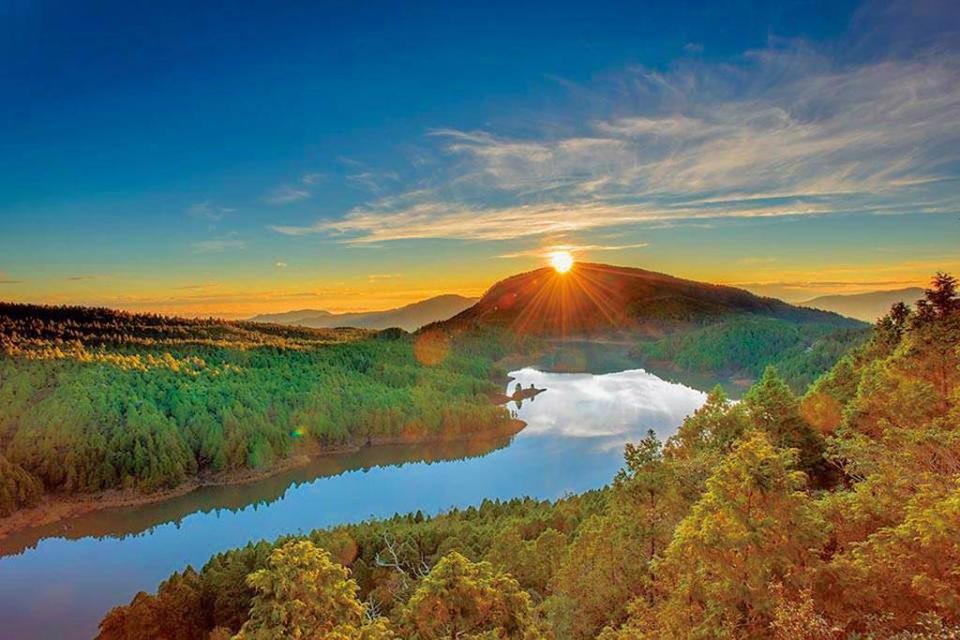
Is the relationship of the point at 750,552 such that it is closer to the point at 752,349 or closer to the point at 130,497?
the point at 130,497

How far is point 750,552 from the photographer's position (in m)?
8.45

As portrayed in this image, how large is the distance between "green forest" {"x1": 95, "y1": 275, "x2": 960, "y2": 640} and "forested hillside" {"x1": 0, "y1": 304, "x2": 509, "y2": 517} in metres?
40.7

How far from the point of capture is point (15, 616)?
34344 mm

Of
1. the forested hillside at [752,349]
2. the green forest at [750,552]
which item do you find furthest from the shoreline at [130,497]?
the forested hillside at [752,349]

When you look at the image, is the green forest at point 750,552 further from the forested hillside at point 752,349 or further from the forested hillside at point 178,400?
the forested hillside at point 752,349

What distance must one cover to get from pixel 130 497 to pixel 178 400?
1719cm

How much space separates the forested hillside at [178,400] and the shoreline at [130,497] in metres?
0.62

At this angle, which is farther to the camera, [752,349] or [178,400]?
[752,349]

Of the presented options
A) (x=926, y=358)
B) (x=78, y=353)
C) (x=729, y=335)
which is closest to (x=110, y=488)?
(x=78, y=353)

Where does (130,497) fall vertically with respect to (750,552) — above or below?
below

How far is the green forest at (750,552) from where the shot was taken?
7.09 m

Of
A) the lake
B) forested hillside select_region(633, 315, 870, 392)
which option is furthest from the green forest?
forested hillside select_region(633, 315, 870, 392)

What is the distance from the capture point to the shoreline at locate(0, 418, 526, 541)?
47.5 meters

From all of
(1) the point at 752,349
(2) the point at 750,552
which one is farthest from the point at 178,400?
(1) the point at 752,349
